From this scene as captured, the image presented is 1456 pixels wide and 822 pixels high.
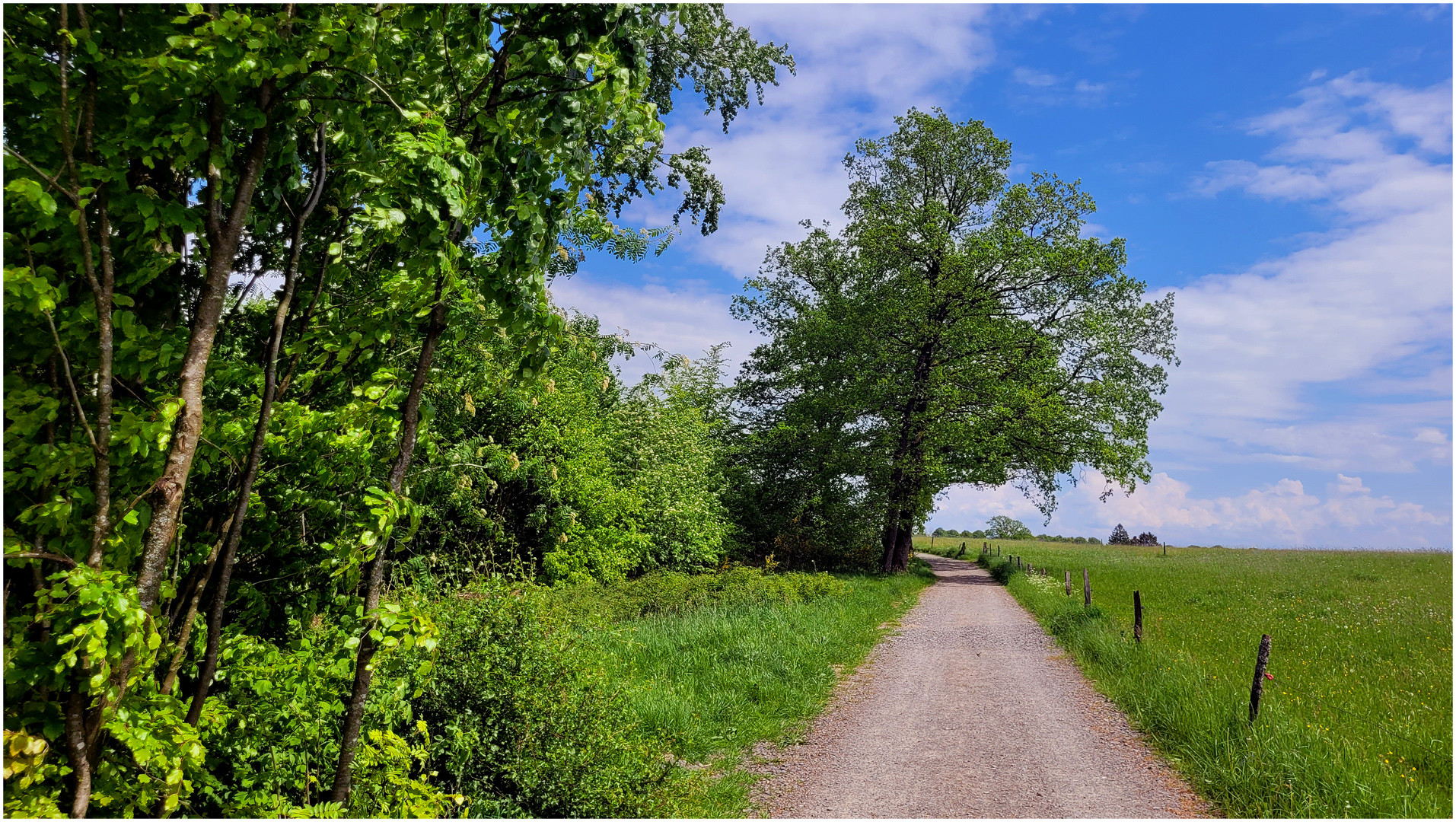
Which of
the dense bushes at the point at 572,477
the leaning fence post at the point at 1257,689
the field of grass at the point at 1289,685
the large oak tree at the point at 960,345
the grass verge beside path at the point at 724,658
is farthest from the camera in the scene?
the large oak tree at the point at 960,345


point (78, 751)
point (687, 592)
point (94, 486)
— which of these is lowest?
point (687, 592)

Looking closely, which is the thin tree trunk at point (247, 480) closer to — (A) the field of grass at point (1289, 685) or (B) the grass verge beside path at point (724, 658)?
(B) the grass verge beside path at point (724, 658)

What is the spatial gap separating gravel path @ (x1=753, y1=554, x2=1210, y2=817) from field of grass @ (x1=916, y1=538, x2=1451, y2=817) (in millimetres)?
545

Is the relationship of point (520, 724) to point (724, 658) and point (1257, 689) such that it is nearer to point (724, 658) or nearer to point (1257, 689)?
point (724, 658)

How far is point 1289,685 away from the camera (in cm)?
1033

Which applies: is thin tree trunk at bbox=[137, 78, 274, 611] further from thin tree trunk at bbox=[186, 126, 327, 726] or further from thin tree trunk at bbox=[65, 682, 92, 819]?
thin tree trunk at bbox=[65, 682, 92, 819]

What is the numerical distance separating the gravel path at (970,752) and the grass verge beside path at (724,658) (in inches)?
17.3

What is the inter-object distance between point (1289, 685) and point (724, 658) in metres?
8.37

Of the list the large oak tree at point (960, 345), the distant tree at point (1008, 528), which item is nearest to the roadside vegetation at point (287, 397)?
the large oak tree at point (960, 345)

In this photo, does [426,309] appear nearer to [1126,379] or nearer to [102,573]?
[102,573]

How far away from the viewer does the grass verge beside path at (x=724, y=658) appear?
25.0 feet

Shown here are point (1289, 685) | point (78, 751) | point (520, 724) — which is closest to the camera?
point (78, 751)

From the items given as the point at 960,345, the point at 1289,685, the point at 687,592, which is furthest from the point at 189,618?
the point at 960,345

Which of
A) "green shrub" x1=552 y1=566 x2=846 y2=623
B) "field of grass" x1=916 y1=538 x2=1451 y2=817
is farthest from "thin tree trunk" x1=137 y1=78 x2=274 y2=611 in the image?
"green shrub" x1=552 y1=566 x2=846 y2=623
